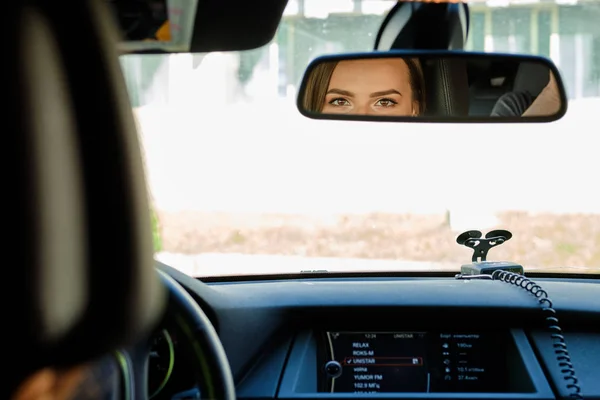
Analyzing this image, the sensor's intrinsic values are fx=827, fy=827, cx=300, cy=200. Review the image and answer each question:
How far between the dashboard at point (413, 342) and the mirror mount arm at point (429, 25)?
1012 mm

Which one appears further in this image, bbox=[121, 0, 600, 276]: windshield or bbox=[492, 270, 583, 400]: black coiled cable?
bbox=[121, 0, 600, 276]: windshield

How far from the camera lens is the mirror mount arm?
2.84 meters

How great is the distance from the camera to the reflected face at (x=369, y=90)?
3250 millimetres

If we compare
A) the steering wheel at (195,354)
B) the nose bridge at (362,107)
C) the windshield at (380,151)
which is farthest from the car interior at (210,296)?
the windshield at (380,151)

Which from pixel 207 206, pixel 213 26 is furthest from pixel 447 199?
pixel 213 26

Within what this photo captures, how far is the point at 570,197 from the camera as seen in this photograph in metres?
12.4

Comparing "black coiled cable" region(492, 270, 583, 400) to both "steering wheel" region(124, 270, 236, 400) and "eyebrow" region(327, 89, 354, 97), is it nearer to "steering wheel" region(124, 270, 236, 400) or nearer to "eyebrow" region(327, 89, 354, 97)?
"eyebrow" region(327, 89, 354, 97)

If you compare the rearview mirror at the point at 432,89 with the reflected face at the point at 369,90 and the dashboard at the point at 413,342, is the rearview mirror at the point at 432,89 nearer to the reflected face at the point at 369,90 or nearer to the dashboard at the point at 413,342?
the reflected face at the point at 369,90

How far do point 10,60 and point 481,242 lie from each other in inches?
124

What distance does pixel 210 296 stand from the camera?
3.04m

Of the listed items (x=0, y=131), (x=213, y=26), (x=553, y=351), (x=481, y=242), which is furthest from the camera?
(x=481, y=242)

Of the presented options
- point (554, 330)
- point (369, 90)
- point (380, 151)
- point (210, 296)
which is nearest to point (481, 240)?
point (554, 330)

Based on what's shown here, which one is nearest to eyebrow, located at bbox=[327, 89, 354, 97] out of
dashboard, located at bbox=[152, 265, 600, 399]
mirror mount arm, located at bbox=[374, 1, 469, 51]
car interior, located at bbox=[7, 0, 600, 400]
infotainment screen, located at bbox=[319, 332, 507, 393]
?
car interior, located at bbox=[7, 0, 600, 400]

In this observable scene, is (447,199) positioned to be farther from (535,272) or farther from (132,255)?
(132,255)
